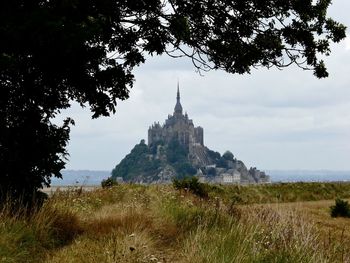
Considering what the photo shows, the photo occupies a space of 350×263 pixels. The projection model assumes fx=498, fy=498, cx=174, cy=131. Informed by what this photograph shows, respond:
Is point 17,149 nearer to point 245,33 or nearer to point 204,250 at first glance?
point 204,250

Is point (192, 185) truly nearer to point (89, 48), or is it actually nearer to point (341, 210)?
point (341, 210)

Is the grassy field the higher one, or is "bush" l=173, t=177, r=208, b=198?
"bush" l=173, t=177, r=208, b=198

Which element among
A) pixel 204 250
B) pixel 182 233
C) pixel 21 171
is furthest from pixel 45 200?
pixel 204 250

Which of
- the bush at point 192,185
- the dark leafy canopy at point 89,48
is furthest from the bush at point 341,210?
the dark leafy canopy at point 89,48

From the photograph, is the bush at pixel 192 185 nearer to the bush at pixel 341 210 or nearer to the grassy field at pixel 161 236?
the bush at pixel 341 210

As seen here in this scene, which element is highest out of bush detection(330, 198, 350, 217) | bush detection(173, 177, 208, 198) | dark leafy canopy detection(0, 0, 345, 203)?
dark leafy canopy detection(0, 0, 345, 203)

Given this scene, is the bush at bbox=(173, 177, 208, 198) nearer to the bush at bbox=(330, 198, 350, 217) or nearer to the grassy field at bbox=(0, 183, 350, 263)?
the bush at bbox=(330, 198, 350, 217)

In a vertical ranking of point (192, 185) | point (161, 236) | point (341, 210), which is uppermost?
point (192, 185)

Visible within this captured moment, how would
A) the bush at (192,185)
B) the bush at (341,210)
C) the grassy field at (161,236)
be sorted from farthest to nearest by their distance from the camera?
the bush at (192,185) → the bush at (341,210) → the grassy field at (161,236)

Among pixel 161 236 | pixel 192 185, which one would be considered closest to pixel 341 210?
pixel 192 185

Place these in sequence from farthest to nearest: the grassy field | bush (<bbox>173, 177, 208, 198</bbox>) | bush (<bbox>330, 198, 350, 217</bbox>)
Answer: bush (<bbox>173, 177, 208, 198</bbox>)
bush (<bbox>330, 198, 350, 217</bbox>)
the grassy field

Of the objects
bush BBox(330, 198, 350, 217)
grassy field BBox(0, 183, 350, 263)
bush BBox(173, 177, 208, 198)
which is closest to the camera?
grassy field BBox(0, 183, 350, 263)

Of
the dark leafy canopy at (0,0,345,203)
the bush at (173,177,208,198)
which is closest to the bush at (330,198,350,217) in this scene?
the bush at (173,177,208,198)

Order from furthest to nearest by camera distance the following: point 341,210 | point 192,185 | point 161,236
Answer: point 192,185 < point 341,210 < point 161,236
